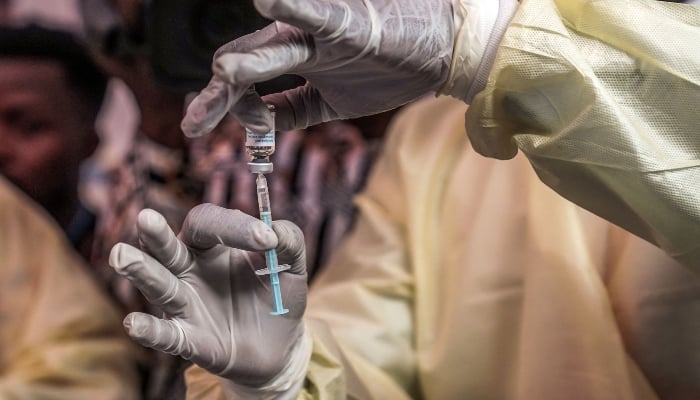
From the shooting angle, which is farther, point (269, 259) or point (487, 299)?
point (487, 299)

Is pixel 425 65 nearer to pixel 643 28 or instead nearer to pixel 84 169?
pixel 643 28

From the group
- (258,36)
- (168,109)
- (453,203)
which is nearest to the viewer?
(258,36)

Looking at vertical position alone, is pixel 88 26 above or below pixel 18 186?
above

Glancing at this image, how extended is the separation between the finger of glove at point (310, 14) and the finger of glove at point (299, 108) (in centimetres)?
10

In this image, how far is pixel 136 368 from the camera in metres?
1.13

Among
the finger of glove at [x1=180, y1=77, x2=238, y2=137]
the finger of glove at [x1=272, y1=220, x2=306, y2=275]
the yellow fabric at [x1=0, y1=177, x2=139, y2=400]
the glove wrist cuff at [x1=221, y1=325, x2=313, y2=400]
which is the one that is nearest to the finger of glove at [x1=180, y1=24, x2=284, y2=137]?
the finger of glove at [x1=180, y1=77, x2=238, y2=137]

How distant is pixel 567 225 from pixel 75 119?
90cm

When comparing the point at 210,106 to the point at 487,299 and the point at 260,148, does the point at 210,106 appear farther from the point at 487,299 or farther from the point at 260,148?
the point at 487,299

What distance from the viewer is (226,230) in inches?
19.6

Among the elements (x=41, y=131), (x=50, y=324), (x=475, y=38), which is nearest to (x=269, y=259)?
(x=475, y=38)

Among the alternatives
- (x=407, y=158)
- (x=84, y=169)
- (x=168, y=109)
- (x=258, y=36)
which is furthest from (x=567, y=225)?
(x=84, y=169)

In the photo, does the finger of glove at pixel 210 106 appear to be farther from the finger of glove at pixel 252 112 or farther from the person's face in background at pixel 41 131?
the person's face in background at pixel 41 131

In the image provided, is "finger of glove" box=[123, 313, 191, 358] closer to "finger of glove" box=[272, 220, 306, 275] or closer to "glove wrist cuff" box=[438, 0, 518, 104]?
"finger of glove" box=[272, 220, 306, 275]

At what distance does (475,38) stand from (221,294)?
28cm
